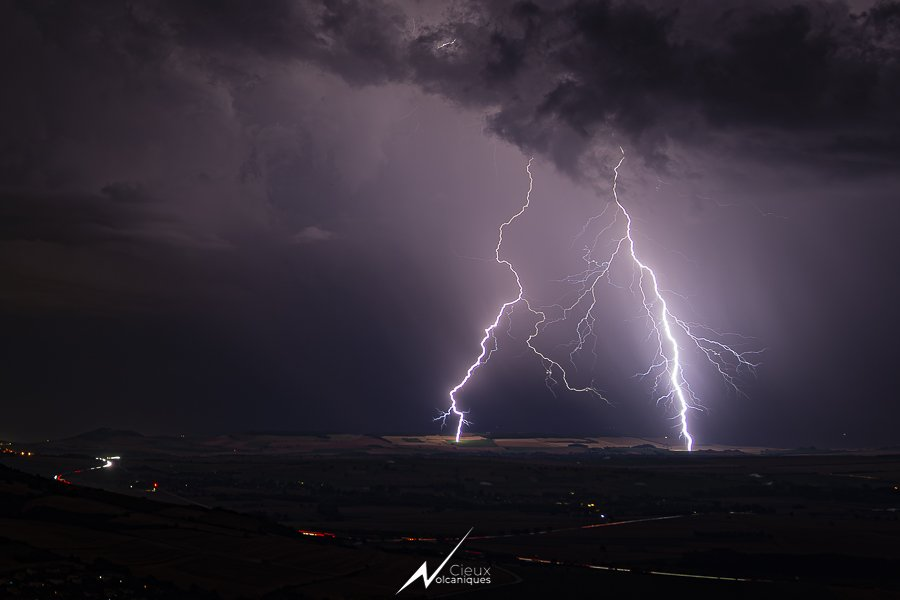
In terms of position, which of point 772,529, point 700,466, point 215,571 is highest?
point 700,466

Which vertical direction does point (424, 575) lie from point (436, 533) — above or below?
below

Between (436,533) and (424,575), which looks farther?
(436,533)

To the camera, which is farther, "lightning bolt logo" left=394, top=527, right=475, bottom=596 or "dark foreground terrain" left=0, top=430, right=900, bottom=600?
"lightning bolt logo" left=394, top=527, right=475, bottom=596

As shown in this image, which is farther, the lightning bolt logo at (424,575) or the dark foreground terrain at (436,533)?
the lightning bolt logo at (424,575)

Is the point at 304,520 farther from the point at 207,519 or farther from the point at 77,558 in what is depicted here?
the point at 77,558

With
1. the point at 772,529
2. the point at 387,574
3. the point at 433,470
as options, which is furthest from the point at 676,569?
the point at 433,470

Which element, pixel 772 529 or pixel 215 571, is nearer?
pixel 215 571

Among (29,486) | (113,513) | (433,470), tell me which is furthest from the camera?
(433,470)

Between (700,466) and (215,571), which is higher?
(700,466)
